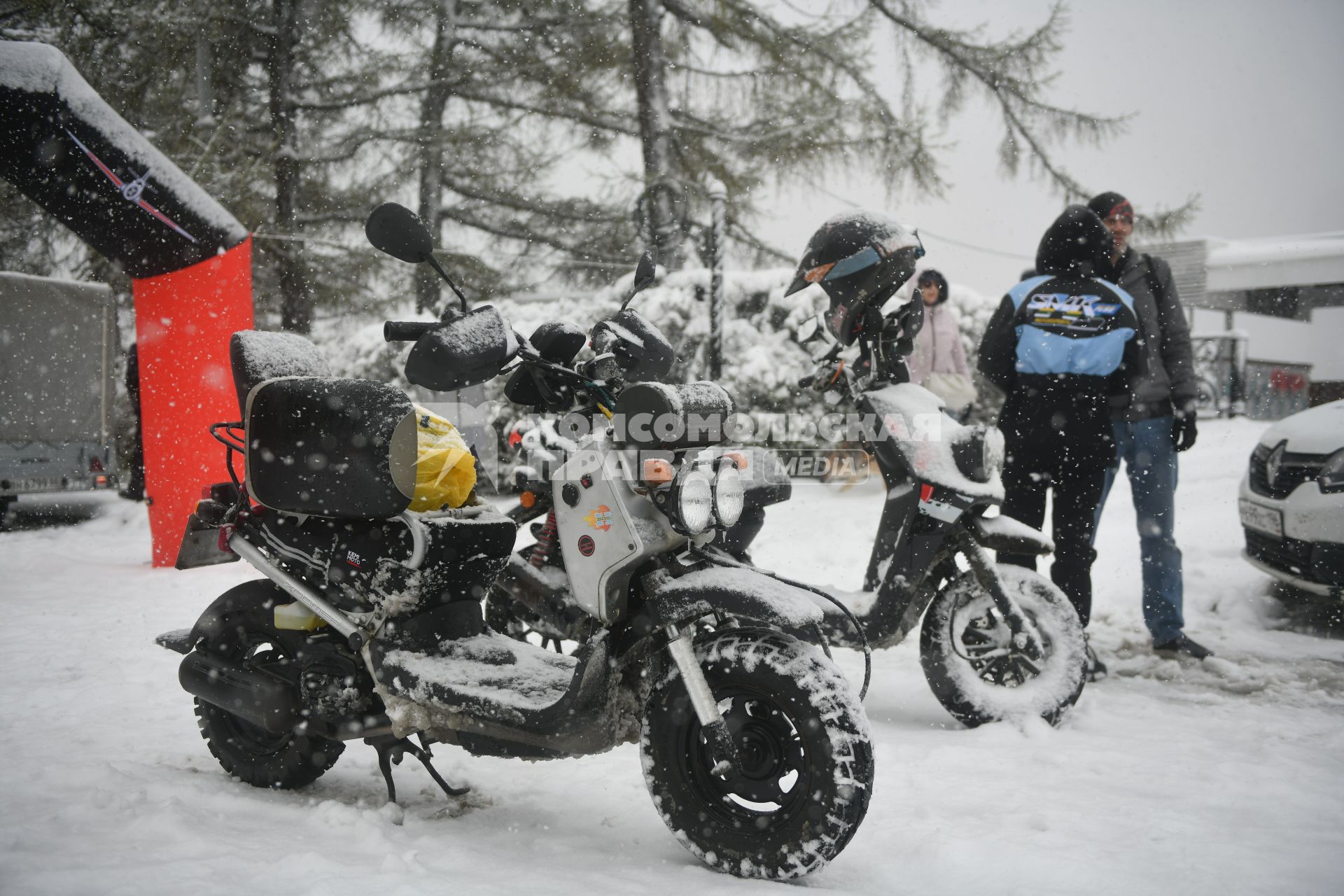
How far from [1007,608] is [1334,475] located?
2492mm

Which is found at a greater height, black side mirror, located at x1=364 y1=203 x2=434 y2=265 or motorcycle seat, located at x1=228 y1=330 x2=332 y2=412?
black side mirror, located at x1=364 y1=203 x2=434 y2=265

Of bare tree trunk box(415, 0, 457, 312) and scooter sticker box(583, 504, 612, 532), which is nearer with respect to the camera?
scooter sticker box(583, 504, 612, 532)

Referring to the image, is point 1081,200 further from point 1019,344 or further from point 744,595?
point 744,595

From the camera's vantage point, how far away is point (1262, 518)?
4.96 metres

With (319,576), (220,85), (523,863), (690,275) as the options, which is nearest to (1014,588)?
(523,863)

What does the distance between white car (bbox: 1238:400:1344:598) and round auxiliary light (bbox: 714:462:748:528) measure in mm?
3712

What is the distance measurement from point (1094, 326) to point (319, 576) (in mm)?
3422

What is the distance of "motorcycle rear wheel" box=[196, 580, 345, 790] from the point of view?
2.81 meters

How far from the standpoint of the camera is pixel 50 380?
973cm

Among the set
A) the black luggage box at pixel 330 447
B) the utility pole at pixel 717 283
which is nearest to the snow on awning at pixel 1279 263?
the utility pole at pixel 717 283

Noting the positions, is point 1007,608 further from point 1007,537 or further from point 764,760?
point 764,760

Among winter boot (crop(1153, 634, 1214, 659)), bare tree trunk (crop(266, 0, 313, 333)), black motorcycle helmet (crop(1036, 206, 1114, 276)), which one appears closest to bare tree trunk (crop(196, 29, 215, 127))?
bare tree trunk (crop(266, 0, 313, 333))

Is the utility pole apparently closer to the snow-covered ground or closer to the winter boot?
the snow-covered ground

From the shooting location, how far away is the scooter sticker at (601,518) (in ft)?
8.11
